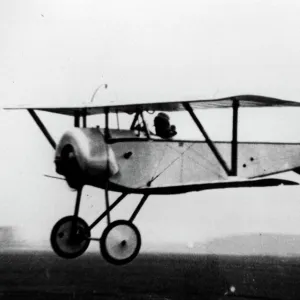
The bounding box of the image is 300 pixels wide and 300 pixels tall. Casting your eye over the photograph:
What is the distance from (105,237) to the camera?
36.2ft

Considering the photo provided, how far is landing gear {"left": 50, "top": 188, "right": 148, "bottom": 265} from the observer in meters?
11.1

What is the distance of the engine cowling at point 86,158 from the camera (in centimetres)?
1091

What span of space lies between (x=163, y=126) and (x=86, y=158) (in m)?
1.68

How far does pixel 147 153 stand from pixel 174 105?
1.06 metres

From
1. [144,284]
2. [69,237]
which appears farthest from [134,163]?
[144,284]

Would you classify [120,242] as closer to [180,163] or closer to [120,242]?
[120,242]

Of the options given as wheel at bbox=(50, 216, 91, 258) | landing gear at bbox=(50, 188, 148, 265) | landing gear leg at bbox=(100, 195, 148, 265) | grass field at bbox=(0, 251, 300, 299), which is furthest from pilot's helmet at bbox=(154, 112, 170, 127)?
grass field at bbox=(0, 251, 300, 299)

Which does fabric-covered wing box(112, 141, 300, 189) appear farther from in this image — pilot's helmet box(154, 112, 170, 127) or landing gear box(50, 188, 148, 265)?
landing gear box(50, 188, 148, 265)

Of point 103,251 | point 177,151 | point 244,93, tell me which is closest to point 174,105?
point 177,151

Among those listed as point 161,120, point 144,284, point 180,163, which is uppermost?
point 161,120

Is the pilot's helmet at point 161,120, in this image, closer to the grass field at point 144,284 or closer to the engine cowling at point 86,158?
the engine cowling at point 86,158

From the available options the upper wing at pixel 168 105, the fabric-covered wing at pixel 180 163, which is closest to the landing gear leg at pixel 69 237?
the fabric-covered wing at pixel 180 163

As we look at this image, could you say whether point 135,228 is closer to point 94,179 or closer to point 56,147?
point 94,179

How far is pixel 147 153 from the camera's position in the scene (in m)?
11.4
